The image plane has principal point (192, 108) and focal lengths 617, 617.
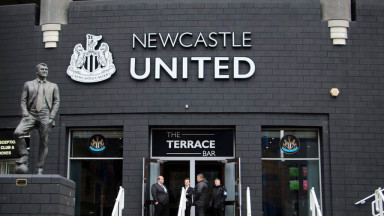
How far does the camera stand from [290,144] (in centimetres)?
1777

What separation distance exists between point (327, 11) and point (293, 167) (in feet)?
15.2

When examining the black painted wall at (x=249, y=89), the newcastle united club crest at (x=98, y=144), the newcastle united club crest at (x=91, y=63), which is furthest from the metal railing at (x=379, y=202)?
the newcastle united club crest at (x=91, y=63)

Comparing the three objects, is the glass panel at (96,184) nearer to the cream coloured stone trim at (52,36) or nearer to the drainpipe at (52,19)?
the cream coloured stone trim at (52,36)

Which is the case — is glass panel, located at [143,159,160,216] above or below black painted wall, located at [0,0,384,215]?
below

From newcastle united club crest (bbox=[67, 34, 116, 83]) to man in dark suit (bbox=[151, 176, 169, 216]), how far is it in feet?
11.8

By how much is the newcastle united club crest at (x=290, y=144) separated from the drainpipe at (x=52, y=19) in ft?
23.9

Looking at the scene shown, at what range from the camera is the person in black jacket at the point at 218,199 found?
1631 centimetres

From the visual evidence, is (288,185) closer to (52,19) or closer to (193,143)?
(193,143)

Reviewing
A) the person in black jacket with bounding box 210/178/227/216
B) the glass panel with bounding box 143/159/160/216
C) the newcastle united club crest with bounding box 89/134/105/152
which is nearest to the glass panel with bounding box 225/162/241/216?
the person in black jacket with bounding box 210/178/227/216

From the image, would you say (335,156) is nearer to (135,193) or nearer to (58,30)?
(135,193)

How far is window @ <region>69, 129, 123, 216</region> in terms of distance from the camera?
→ 1769cm

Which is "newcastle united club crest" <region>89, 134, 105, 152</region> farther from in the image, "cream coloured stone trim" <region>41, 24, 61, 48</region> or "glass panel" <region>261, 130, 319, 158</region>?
"glass panel" <region>261, 130, 319, 158</region>

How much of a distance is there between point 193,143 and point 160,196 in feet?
7.33

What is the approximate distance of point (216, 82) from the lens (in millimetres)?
17688
